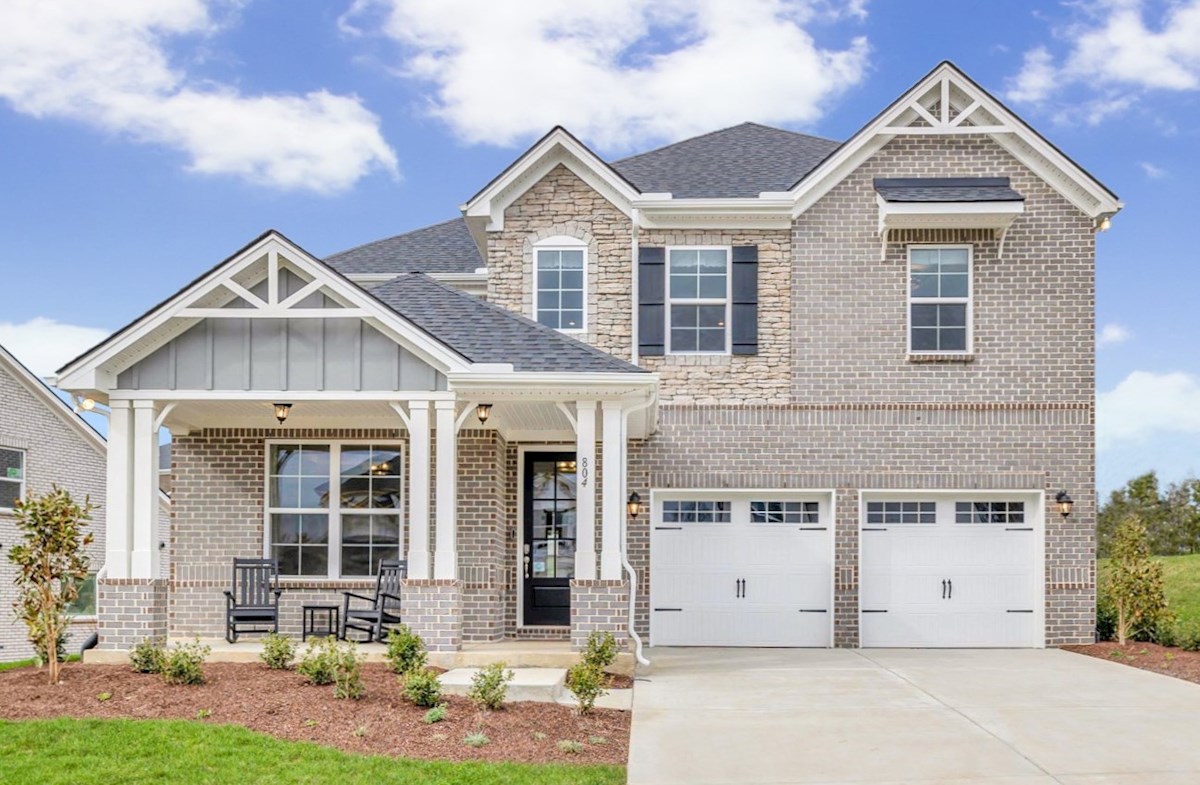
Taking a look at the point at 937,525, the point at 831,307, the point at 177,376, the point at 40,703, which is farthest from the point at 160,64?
the point at 937,525

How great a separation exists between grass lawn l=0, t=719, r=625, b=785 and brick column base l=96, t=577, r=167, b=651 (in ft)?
10.4

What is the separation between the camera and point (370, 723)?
9.02 metres

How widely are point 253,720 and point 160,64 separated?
41.6ft

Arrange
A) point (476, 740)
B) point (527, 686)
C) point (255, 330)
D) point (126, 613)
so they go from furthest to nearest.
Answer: point (255, 330) → point (126, 613) → point (527, 686) → point (476, 740)

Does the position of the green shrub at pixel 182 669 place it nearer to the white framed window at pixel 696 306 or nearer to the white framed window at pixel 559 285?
the white framed window at pixel 559 285

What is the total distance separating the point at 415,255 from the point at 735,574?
6.38 metres

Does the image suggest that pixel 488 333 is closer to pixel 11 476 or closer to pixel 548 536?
pixel 548 536

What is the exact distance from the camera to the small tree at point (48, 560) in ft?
35.8

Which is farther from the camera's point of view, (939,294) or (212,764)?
(939,294)

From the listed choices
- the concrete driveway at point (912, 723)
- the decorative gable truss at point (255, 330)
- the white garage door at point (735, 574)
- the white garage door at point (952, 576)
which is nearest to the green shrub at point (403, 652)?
the concrete driveway at point (912, 723)

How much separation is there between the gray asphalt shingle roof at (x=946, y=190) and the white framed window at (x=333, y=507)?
690 cm

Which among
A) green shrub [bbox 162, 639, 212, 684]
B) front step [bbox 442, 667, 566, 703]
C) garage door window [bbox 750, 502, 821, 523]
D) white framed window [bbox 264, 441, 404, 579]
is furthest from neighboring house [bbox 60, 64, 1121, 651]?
green shrub [bbox 162, 639, 212, 684]

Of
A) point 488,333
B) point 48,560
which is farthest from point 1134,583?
point 48,560

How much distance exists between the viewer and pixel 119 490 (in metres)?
12.1
